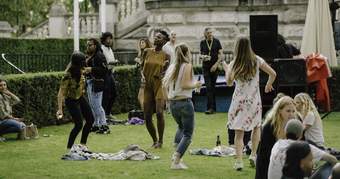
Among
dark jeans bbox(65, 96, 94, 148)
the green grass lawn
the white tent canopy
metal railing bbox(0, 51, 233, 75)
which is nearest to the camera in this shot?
the green grass lawn

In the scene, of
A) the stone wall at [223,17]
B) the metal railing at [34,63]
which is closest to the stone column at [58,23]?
the stone wall at [223,17]

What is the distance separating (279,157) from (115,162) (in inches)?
180

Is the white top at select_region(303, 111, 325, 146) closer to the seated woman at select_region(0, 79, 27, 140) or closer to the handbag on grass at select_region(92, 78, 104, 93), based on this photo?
the handbag on grass at select_region(92, 78, 104, 93)

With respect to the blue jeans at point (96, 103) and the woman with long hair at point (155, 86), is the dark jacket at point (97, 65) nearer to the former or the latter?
the blue jeans at point (96, 103)

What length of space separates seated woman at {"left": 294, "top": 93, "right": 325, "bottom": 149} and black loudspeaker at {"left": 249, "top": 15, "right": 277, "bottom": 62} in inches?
173

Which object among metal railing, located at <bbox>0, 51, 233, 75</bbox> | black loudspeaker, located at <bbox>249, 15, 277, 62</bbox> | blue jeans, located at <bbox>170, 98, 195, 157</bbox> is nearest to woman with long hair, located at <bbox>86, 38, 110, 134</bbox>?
black loudspeaker, located at <bbox>249, 15, 277, 62</bbox>

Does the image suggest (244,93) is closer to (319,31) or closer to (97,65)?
(97,65)

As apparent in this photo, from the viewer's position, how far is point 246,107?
39.2ft

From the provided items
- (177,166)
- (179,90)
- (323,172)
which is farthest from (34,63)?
(323,172)

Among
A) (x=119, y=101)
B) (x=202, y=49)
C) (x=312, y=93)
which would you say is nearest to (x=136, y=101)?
(x=119, y=101)

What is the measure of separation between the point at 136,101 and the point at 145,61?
6813 mm

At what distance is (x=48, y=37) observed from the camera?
1348 inches

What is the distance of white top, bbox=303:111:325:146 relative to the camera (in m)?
10.9

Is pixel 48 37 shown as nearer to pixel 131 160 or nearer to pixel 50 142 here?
pixel 50 142
